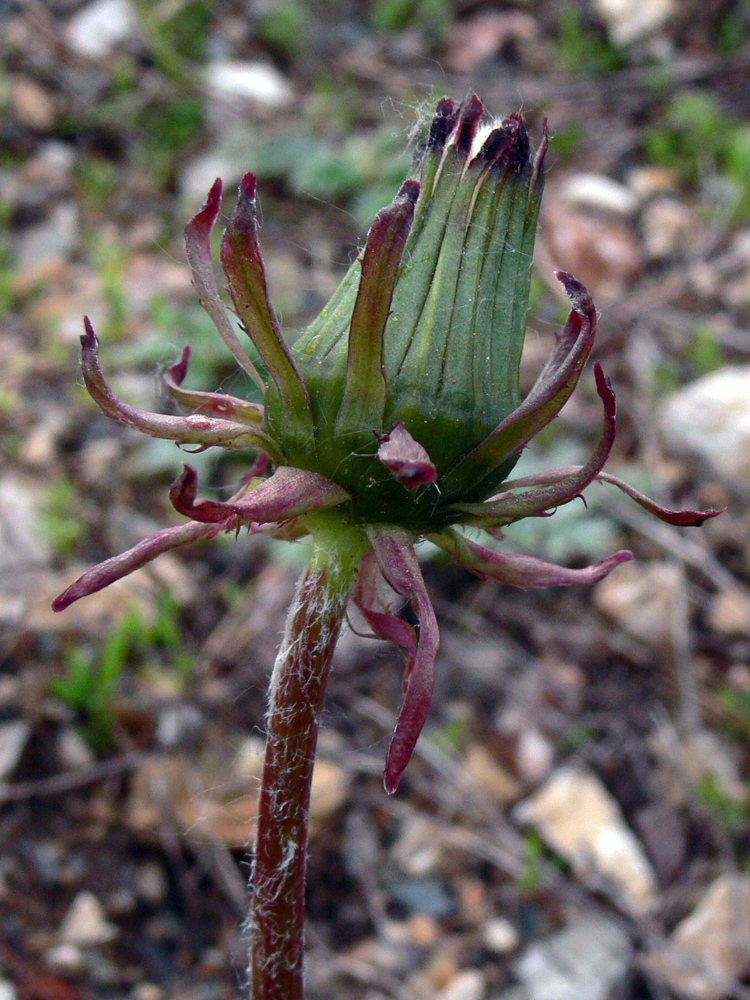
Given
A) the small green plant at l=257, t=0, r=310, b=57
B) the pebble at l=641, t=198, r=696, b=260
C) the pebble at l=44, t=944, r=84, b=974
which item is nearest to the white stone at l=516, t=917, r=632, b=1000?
the pebble at l=44, t=944, r=84, b=974

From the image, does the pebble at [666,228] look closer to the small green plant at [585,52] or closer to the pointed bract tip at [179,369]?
the small green plant at [585,52]

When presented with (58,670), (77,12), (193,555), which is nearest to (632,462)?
(193,555)

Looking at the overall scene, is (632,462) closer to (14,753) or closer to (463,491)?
(14,753)

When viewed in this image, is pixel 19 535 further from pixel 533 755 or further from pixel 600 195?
pixel 600 195

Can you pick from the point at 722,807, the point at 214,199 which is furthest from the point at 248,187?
the point at 722,807

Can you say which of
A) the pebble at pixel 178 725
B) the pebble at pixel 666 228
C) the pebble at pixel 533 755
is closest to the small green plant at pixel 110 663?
the pebble at pixel 178 725
